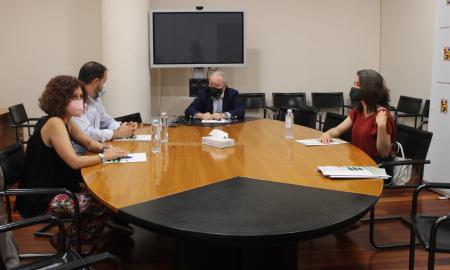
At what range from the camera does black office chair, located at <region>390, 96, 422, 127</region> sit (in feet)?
19.1

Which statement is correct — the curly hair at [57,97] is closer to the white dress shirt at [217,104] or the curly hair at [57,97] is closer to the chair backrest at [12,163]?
the chair backrest at [12,163]

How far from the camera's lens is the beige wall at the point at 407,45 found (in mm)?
5852

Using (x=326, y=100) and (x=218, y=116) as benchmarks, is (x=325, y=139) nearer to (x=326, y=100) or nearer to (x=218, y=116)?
(x=218, y=116)

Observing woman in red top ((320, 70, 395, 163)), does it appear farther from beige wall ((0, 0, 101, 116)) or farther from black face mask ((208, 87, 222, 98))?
beige wall ((0, 0, 101, 116))

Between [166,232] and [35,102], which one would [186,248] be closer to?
[166,232]

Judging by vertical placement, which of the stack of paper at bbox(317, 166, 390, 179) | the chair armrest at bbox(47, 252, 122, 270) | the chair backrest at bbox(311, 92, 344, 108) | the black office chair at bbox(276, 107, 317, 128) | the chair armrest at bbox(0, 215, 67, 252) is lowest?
the chair armrest at bbox(47, 252, 122, 270)

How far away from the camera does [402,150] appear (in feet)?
11.5

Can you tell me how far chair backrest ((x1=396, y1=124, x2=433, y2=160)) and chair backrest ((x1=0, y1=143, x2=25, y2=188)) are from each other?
8.99ft

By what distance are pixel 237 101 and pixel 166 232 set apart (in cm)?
328

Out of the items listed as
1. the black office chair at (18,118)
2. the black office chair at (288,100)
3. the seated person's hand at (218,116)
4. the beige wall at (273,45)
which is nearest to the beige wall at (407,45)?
the beige wall at (273,45)

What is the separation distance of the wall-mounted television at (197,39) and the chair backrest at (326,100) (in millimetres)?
1332

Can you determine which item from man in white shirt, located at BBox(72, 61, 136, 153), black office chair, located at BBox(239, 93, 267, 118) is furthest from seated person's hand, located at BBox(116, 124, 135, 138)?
black office chair, located at BBox(239, 93, 267, 118)

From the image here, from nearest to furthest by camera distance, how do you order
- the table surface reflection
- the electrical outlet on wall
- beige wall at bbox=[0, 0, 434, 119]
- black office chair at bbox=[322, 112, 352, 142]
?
the table surface reflection, black office chair at bbox=[322, 112, 352, 142], the electrical outlet on wall, beige wall at bbox=[0, 0, 434, 119]

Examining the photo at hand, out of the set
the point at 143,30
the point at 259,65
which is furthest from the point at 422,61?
the point at 143,30
